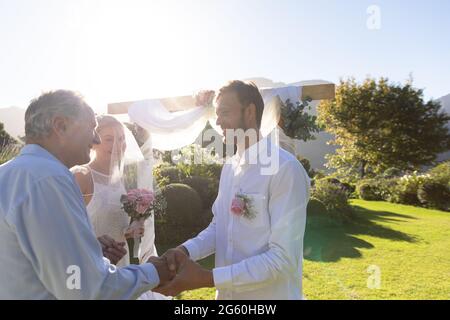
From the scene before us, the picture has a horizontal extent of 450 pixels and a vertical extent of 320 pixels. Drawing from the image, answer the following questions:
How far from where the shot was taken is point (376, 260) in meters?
8.95

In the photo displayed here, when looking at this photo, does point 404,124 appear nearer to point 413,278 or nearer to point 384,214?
point 384,214

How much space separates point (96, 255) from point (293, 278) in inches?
54.5

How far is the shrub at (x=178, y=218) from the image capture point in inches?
365

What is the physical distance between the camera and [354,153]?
104 ft

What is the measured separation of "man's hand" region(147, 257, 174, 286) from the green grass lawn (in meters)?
4.19

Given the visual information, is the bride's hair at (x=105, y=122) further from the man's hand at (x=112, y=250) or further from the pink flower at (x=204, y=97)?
the man's hand at (x=112, y=250)

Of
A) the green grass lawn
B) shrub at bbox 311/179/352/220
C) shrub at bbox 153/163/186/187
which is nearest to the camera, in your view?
the green grass lawn

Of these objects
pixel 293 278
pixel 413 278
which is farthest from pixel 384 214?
pixel 293 278

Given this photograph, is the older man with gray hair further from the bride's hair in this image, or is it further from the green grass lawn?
the green grass lawn

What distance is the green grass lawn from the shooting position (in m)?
6.80

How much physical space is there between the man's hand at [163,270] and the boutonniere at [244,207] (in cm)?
59

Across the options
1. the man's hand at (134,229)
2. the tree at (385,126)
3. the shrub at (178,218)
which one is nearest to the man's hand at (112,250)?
the man's hand at (134,229)

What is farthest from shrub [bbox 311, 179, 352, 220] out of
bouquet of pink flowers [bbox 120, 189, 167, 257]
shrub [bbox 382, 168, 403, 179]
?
shrub [bbox 382, 168, 403, 179]

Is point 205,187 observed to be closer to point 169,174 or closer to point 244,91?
point 169,174
